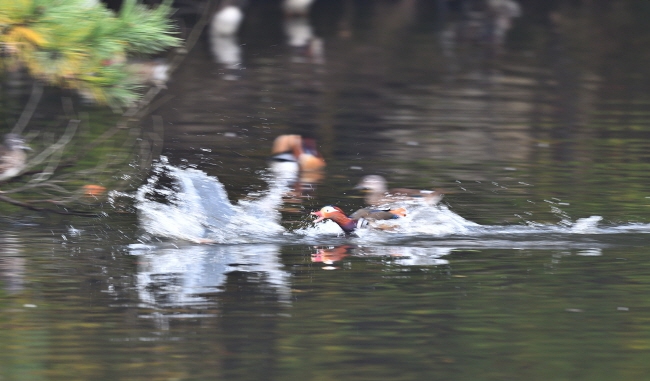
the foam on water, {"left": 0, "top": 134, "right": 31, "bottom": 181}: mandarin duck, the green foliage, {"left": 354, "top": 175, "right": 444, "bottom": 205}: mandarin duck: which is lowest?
the foam on water

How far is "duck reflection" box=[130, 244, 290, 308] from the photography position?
350 inches

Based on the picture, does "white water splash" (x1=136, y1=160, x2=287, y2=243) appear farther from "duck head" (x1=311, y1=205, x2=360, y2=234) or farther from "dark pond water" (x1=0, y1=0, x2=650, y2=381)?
"duck head" (x1=311, y1=205, x2=360, y2=234)

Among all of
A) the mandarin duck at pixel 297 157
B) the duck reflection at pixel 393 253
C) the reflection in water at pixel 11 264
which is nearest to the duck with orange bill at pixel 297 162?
the mandarin duck at pixel 297 157

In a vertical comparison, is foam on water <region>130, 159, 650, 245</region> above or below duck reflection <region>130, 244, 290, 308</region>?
below

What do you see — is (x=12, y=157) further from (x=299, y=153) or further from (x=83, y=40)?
(x=299, y=153)

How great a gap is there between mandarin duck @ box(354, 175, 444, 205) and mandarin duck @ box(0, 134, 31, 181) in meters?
3.01

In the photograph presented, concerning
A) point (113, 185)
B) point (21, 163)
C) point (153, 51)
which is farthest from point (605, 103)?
point (153, 51)

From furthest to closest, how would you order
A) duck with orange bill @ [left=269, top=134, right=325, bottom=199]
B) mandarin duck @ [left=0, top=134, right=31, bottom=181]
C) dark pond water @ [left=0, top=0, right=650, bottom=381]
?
duck with orange bill @ [left=269, top=134, right=325, bottom=199] → mandarin duck @ [left=0, top=134, right=31, bottom=181] → dark pond water @ [left=0, top=0, right=650, bottom=381]

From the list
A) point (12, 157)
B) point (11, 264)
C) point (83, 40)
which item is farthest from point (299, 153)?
point (83, 40)

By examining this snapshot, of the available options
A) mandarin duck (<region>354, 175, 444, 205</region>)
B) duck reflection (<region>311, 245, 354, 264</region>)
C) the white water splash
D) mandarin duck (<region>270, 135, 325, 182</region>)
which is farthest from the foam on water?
mandarin duck (<region>270, 135, 325, 182</region>)

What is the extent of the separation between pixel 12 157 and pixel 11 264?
2153mm

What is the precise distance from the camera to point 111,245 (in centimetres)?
1074

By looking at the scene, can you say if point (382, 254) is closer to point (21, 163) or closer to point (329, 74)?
point (21, 163)

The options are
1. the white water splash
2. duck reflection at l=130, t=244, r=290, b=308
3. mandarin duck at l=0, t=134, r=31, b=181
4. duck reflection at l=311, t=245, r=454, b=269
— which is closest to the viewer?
duck reflection at l=130, t=244, r=290, b=308
